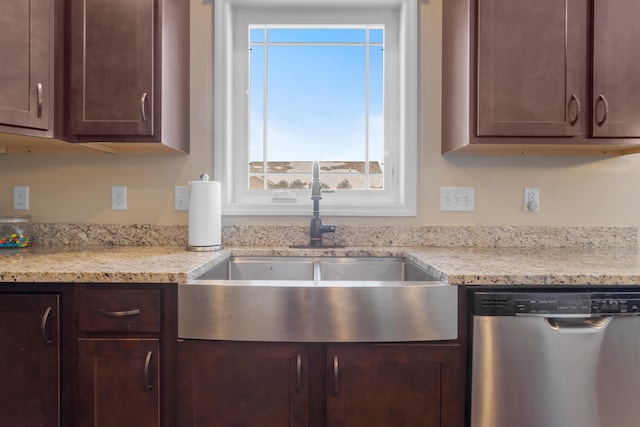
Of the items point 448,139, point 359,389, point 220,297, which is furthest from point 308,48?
point 359,389

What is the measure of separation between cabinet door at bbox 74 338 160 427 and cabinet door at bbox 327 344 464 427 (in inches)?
21.2

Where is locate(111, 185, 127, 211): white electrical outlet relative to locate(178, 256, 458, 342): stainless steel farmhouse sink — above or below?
above

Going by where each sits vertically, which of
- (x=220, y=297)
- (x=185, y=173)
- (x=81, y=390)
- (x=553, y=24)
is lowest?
(x=81, y=390)

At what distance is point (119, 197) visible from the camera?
178cm

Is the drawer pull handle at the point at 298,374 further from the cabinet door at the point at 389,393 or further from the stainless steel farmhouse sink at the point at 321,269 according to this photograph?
the stainless steel farmhouse sink at the point at 321,269

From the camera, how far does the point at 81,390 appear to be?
110cm

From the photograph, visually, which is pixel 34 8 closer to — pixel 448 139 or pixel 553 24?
pixel 448 139

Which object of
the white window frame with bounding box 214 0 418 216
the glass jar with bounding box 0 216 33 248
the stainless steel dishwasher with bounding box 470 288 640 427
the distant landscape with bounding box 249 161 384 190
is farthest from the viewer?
the distant landscape with bounding box 249 161 384 190

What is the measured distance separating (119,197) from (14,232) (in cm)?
46

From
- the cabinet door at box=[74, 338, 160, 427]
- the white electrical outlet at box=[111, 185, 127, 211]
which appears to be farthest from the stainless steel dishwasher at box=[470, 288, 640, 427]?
the white electrical outlet at box=[111, 185, 127, 211]

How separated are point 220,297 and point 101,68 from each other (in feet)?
3.40

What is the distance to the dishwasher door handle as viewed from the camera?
109cm

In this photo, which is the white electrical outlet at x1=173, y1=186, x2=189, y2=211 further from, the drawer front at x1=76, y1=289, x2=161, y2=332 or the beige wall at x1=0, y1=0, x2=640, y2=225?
the drawer front at x1=76, y1=289, x2=161, y2=332

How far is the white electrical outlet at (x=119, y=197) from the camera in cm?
178
